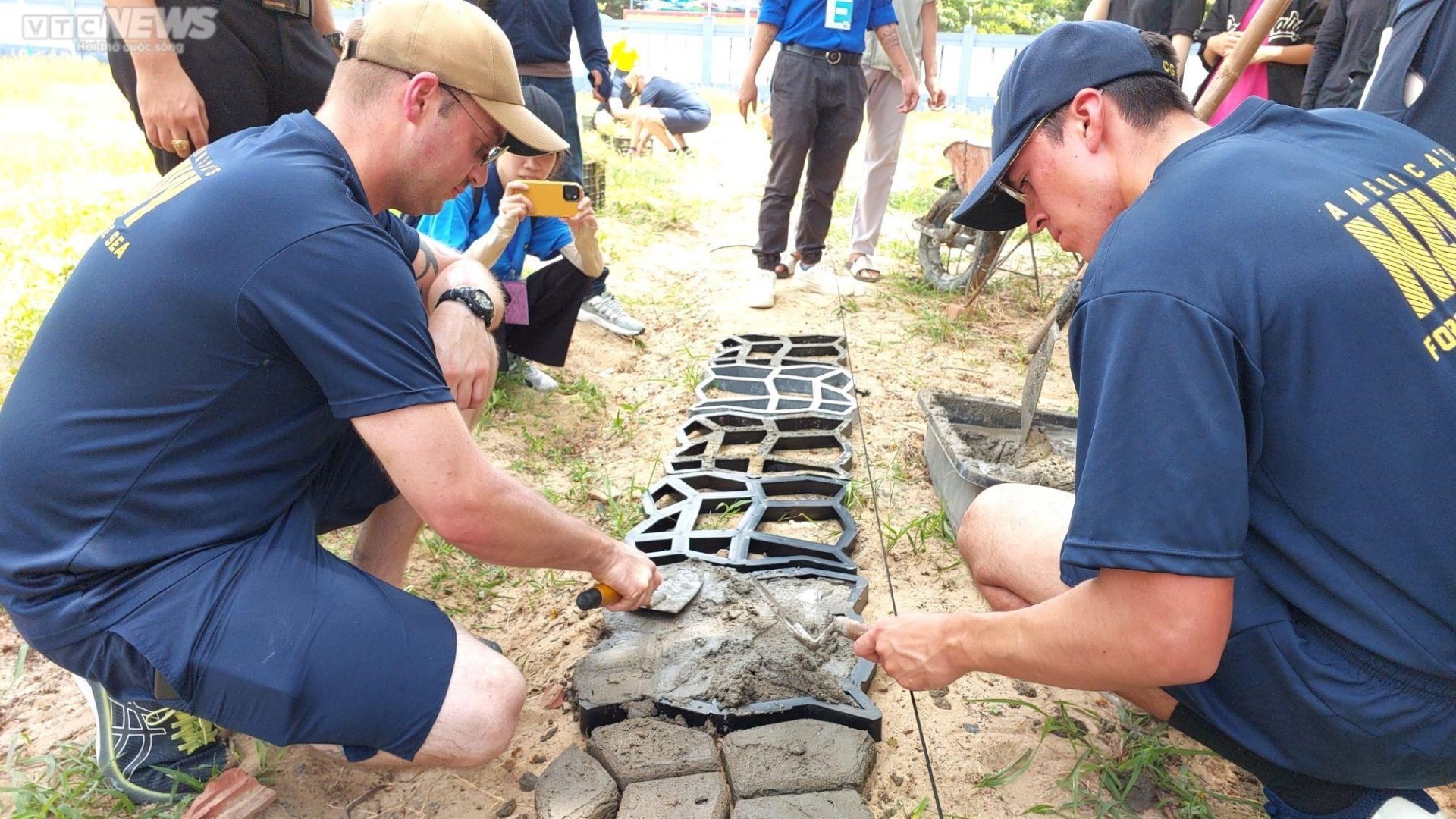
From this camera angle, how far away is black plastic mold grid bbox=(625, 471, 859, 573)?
2.58 meters

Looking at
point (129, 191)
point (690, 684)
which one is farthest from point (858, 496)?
point (129, 191)

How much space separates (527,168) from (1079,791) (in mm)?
2664

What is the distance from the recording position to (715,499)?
2.97 m

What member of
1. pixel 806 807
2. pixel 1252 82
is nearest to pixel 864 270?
pixel 1252 82

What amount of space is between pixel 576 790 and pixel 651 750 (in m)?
0.18

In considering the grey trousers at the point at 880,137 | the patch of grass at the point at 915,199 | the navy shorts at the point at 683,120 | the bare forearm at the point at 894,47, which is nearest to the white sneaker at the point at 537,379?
the grey trousers at the point at 880,137

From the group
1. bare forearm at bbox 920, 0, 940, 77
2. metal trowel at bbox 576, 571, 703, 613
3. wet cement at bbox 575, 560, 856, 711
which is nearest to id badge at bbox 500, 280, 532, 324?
metal trowel at bbox 576, 571, 703, 613

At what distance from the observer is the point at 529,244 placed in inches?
148

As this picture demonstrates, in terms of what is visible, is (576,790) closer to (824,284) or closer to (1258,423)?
(1258,423)

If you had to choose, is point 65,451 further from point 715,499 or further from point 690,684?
point 715,499

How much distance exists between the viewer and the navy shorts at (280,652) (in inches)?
60.2

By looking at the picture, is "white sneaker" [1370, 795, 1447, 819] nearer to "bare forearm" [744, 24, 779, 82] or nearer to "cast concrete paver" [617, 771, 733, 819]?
"cast concrete paver" [617, 771, 733, 819]

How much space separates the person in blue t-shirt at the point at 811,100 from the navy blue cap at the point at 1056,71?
129 inches

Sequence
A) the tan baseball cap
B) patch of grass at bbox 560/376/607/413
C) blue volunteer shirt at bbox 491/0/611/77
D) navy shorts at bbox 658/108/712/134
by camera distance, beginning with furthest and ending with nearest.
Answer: navy shorts at bbox 658/108/712/134 → blue volunteer shirt at bbox 491/0/611/77 → patch of grass at bbox 560/376/607/413 → the tan baseball cap
